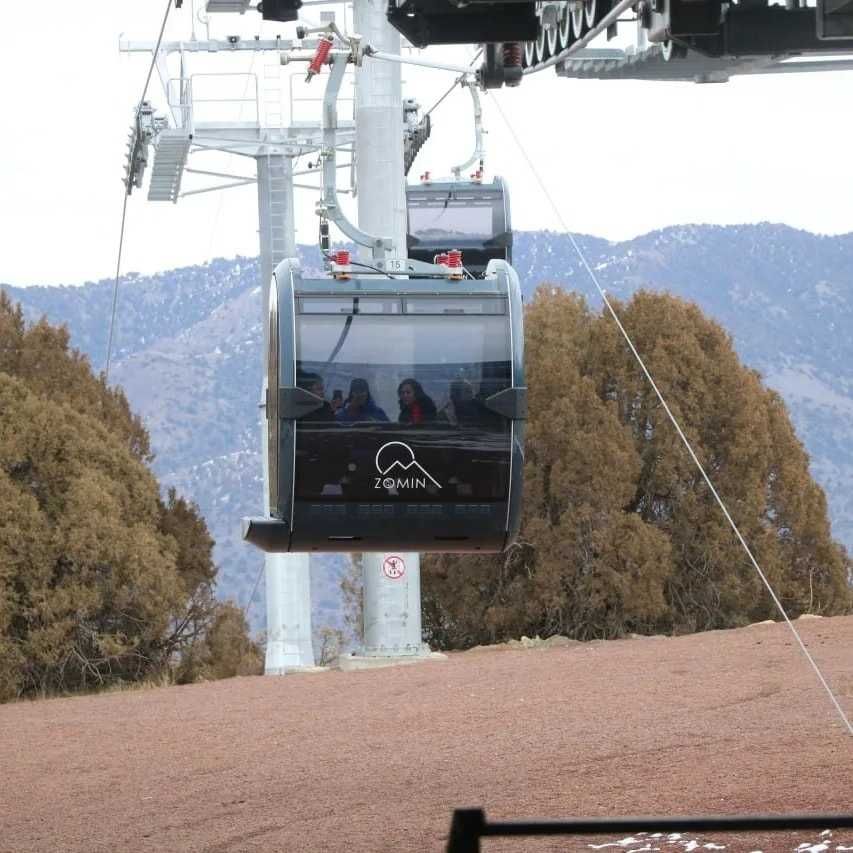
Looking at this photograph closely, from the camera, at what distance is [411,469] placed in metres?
13.0

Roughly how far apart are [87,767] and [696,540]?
55.5 ft

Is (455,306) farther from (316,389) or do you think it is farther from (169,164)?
(169,164)

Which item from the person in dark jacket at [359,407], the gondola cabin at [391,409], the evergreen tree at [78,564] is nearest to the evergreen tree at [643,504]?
the evergreen tree at [78,564]

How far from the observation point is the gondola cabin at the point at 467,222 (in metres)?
22.6

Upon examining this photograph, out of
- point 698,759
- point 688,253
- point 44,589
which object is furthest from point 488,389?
point 688,253

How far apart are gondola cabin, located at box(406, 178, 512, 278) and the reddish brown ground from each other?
16.7ft

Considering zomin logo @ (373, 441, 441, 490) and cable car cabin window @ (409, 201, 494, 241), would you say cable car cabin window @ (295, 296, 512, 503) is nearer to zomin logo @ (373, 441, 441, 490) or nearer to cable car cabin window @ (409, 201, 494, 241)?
zomin logo @ (373, 441, 441, 490)

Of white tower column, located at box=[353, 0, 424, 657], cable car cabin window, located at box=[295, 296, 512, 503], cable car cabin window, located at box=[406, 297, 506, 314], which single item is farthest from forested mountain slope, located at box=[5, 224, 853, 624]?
cable car cabin window, located at box=[295, 296, 512, 503]

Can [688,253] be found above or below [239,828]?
above

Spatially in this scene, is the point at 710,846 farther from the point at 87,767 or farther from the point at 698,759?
the point at 87,767

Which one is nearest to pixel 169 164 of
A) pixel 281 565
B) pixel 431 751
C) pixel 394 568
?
pixel 281 565

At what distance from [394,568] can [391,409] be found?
9482mm

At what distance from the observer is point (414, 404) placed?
1302cm

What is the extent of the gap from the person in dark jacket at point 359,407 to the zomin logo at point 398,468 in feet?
0.74
